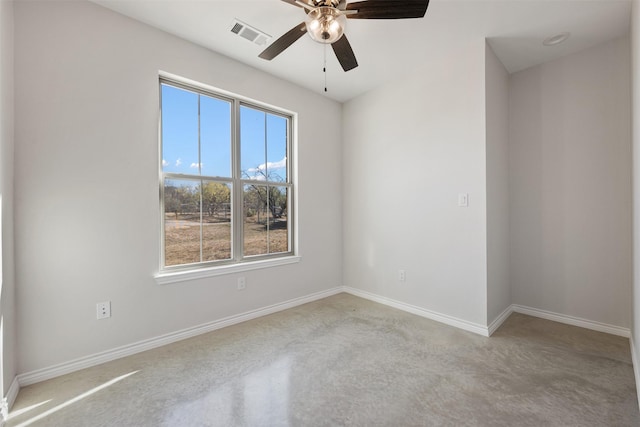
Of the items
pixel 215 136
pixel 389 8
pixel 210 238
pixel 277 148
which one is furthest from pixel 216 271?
pixel 389 8

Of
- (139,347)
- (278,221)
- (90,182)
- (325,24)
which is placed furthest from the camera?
(278,221)

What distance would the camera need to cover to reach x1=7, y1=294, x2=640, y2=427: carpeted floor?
5.09 feet

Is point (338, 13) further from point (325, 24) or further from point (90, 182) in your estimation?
point (90, 182)

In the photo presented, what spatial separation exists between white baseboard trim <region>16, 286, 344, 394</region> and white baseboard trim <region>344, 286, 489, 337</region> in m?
0.93

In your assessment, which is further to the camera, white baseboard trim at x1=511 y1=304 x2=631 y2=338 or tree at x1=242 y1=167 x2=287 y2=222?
tree at x1=242 y1=167 x2=287 y2=222

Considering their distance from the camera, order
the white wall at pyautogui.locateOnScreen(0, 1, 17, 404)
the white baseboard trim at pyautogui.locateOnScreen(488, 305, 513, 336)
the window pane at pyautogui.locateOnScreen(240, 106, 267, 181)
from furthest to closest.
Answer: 1. the window pane at pyautogui.locateOnScreen(240, 106, 267, 181)
2. the white baseboard trim at pyautogui.locateOnScreen(488, 305, 513, 336)
3. the white wall at pyautogui.locateOnScreen(0, 1, 17, 404)

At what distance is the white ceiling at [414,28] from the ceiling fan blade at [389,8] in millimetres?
735

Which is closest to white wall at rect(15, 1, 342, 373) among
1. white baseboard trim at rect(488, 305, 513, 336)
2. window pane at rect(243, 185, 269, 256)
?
window pane at rect(243, 185, 269, 256)

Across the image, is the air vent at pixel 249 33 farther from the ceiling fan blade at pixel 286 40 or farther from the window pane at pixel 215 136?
the window pane at pixel 215 136

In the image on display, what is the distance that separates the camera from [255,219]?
126 inches

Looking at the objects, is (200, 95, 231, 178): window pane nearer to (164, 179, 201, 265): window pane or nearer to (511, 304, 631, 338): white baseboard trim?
(164, 179, 201, 265): window pane

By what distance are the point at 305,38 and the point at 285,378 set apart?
2.84 metres

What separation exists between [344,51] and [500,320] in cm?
295

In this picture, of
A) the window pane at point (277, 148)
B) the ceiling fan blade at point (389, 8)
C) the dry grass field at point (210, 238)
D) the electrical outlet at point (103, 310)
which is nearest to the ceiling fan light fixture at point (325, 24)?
the ceiling fan blade at point (389, 8)
